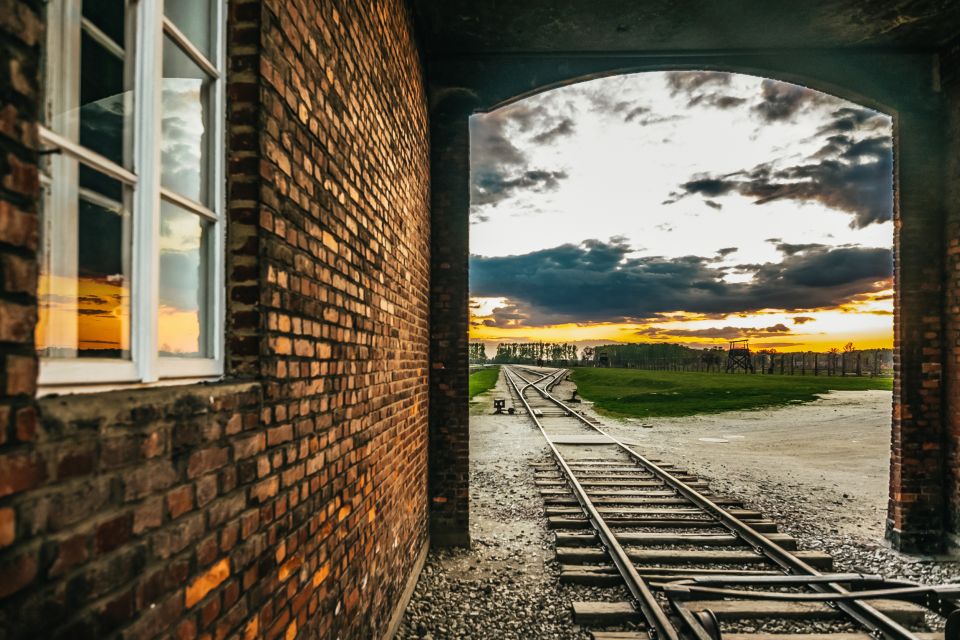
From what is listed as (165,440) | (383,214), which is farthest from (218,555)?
(383,214)

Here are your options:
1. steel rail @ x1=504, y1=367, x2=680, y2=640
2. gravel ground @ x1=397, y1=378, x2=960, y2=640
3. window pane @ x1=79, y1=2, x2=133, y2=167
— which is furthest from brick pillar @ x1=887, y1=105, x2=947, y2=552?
window pane @ x1=79, y1=2, x2=133, y2=167

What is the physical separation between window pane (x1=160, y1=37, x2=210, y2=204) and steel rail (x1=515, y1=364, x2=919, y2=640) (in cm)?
507

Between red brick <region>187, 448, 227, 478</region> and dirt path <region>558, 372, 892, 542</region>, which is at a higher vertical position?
red brick <region>187, 448, 227, 478</region>

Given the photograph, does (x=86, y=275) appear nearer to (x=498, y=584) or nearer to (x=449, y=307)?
(x=498, y=584)

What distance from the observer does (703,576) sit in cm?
473

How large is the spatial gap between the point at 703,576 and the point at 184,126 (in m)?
5.00

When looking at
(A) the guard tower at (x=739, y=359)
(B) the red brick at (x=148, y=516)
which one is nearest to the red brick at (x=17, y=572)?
(B) the red brick at (x=148, y=516)

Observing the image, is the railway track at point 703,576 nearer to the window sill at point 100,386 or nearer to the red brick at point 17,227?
the window sill at point 100,386

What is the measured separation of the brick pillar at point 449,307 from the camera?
6129 millimetres

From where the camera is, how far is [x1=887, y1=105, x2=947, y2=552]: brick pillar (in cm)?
629

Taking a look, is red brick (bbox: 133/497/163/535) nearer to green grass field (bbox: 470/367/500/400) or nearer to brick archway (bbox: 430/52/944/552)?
brick archway (bbox: 430/52/944/552)

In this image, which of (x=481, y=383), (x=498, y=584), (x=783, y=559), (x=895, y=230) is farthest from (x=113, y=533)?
(x=481, y=383)

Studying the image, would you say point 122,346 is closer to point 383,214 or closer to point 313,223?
point 313,223

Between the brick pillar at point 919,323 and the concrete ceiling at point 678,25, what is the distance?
112 cm
